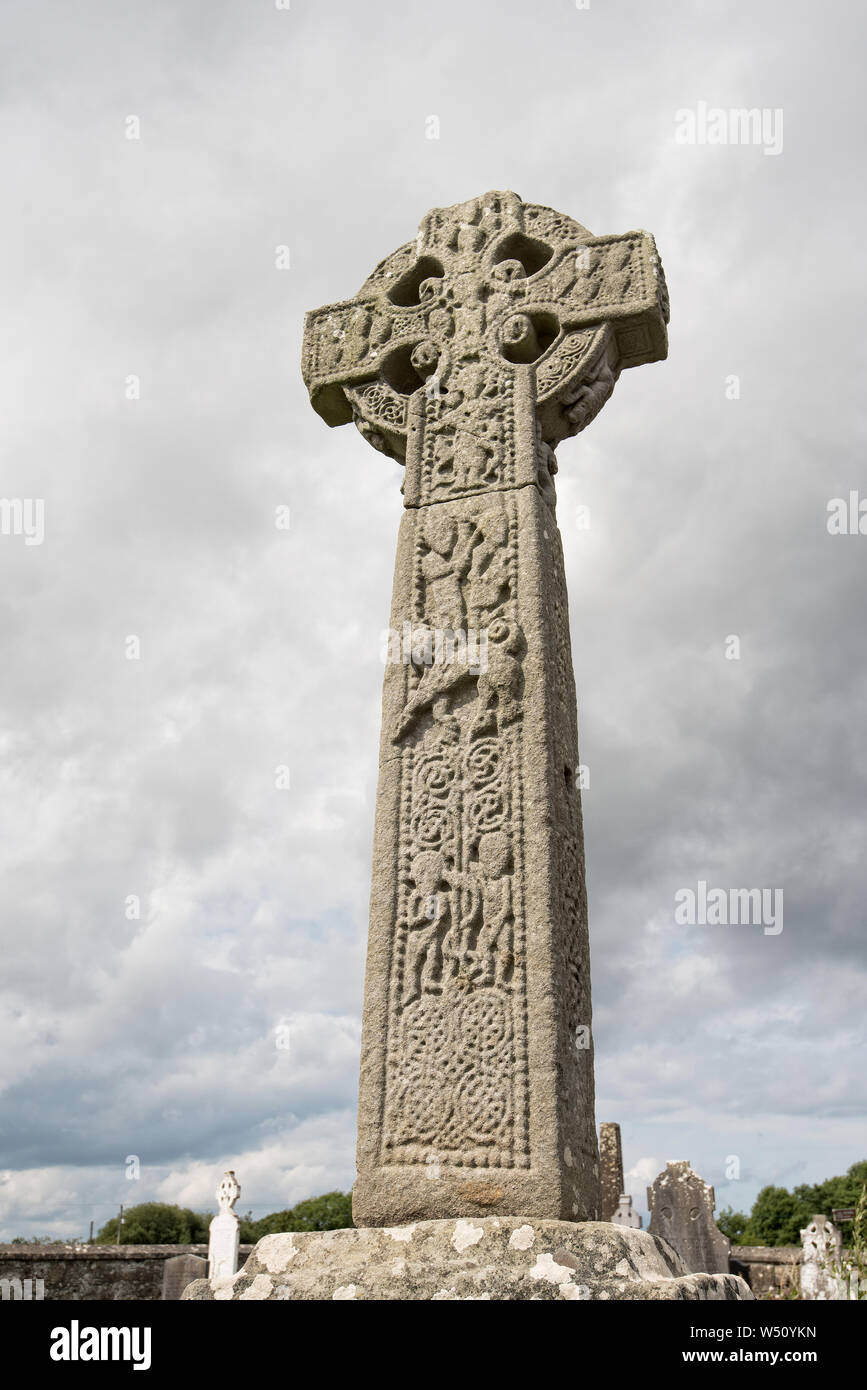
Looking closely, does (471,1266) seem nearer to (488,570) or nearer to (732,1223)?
(488,570)

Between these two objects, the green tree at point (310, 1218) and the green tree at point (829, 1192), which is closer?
the green tree at point (310, 1218)

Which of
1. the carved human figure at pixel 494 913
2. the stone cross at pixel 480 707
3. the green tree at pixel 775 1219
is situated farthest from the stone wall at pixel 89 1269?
the green tree at pixel 775 1219

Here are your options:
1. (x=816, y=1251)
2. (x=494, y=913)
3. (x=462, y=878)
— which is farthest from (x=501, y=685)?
(x=816, y=1251)

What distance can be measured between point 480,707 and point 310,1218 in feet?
113

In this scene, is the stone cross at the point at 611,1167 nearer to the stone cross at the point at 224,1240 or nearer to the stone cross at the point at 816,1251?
the stone cross at the point at 816,1251

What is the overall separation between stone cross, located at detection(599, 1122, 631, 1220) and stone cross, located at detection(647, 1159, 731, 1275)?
1.79ft

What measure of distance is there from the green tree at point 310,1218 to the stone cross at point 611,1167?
15522 millimetres

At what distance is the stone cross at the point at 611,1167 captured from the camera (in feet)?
54.5

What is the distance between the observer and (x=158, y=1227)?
36.1m

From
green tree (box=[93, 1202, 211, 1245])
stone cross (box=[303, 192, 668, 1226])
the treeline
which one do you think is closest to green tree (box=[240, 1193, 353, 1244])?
green tree (box=[93, 1202, 211, 1245])

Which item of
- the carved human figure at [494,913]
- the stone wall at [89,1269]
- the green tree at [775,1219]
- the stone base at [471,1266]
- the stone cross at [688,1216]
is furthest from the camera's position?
the green tree at [775,1219]

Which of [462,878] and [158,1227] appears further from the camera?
[158,1227]

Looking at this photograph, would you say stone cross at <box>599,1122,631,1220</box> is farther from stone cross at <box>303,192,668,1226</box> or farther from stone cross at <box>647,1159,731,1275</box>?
stone cross at <box>303,192,668,1226</box>
